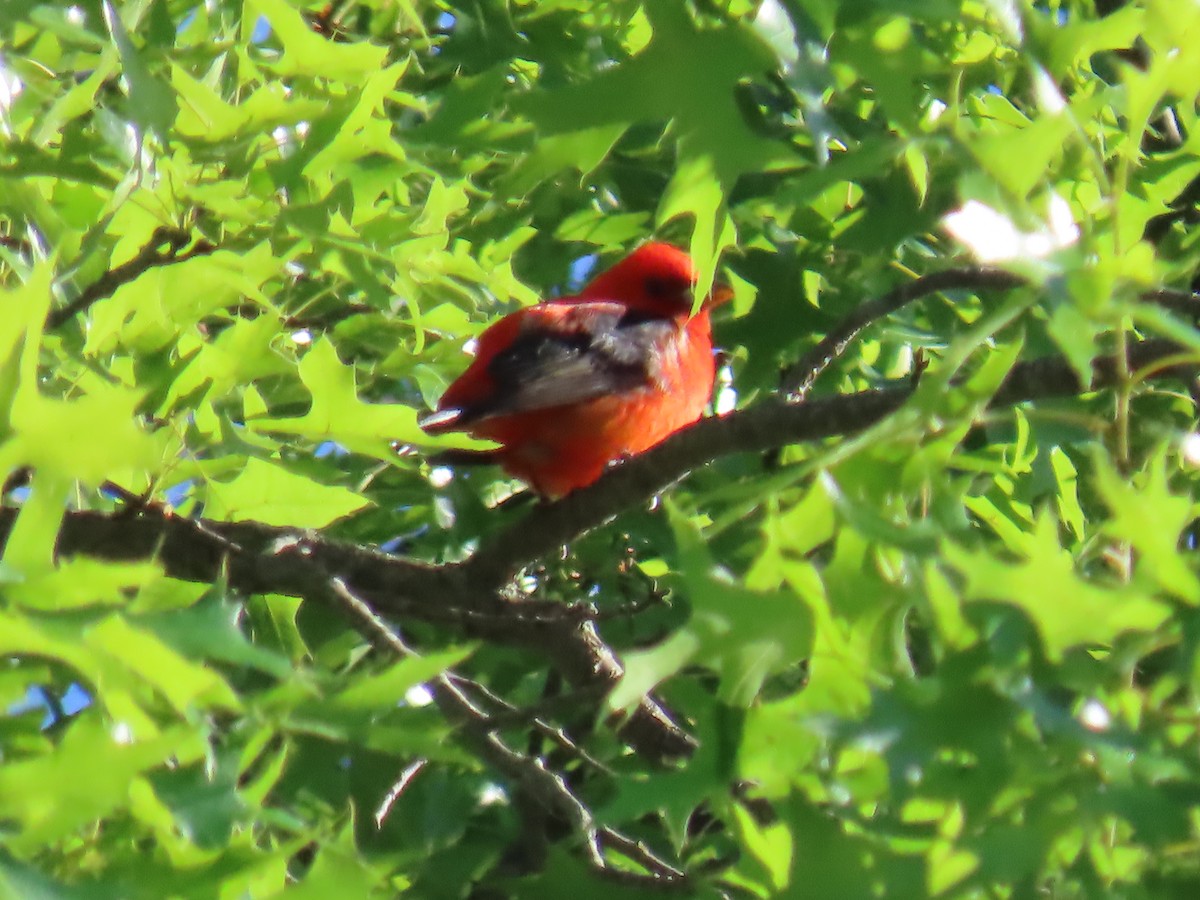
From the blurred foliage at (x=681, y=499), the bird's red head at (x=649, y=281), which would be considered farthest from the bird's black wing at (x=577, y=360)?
the blurred foliage at (x=681, y=499)

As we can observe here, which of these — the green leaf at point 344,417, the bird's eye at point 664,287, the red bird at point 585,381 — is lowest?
the bird's eye at point 664,287

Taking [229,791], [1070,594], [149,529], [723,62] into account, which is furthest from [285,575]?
[1070,594]

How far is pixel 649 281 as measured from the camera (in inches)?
201

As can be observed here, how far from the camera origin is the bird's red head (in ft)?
16.6

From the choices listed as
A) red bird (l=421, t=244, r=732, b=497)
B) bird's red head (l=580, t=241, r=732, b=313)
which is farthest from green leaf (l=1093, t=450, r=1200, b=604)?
bird's red head (l=580, t=241, r=732, b=313)

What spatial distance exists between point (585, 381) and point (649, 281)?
661mm

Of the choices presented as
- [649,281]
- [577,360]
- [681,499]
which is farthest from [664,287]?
[681,499]

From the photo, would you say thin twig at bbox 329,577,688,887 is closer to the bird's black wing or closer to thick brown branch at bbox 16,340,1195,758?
thick brown branch at bbox 16,340,1195,758

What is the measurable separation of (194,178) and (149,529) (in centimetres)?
56

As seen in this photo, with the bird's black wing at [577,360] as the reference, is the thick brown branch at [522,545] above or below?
above

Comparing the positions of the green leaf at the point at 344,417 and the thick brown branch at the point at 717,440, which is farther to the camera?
the green leaf at the point at 344,417

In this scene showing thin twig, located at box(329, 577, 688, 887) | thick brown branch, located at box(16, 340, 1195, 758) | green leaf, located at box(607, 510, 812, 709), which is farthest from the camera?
thin twig, located at box(329, 577, 688, 887)

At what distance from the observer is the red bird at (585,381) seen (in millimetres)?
4336

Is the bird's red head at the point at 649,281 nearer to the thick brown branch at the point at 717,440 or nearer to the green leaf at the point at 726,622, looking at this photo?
the thick brown branch at the point at 717,440
